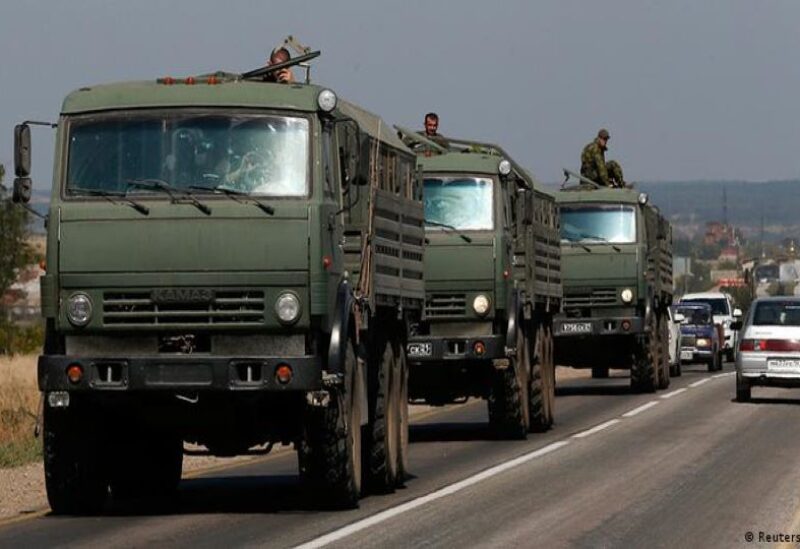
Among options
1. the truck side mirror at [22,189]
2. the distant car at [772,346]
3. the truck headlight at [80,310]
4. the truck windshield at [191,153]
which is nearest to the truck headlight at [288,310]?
the truck windshield at [191,153]

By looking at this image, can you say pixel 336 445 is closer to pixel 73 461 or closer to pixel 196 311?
pixel 196 311

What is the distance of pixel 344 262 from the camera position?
15930 millimetres

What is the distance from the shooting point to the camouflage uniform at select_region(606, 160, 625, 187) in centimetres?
3709

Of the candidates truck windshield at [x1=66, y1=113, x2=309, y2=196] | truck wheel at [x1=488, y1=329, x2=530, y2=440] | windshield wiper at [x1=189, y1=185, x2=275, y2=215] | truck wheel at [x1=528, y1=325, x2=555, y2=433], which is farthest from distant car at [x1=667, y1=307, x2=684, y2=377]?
windshield wiper at [x1=189, y1=185, x2=275, y2=215]

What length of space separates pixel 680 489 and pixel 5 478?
20.5 ft

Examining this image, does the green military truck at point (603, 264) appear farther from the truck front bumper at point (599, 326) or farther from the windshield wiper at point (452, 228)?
the windshield wiper at point (452, 228)

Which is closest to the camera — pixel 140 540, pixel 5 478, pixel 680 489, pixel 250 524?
pixel 140 540

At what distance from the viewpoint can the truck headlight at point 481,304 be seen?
23719mm

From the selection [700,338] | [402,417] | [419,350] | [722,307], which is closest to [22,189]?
[402,417]

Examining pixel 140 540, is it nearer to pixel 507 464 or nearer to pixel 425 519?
pixel 425 519

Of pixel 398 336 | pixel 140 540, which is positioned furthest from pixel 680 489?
pixel 140 540

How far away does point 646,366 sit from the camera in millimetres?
36344

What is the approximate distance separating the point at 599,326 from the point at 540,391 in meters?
8.59

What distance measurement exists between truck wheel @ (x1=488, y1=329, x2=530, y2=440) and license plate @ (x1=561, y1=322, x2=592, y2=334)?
31.3ft
